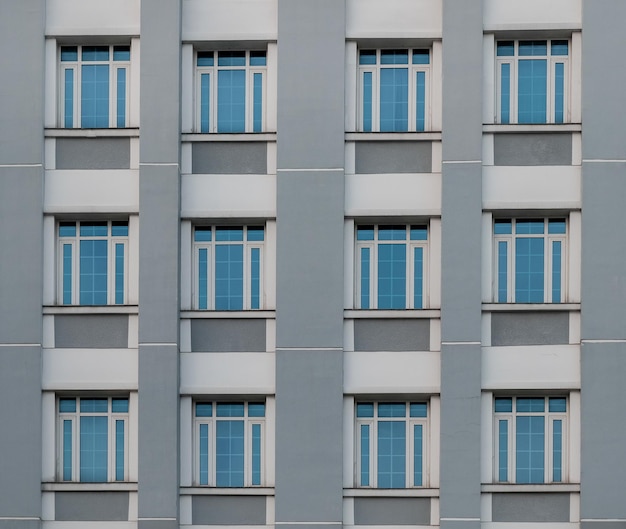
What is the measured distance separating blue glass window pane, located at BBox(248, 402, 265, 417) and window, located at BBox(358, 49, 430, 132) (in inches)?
199

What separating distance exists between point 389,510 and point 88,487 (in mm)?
5040

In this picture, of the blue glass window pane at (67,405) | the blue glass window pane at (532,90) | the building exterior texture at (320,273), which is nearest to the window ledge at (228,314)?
the building exterior texture at (320,273)

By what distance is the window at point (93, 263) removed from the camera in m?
16.4

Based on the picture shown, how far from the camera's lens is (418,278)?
16.3 metres

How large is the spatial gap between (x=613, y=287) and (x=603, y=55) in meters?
3.90

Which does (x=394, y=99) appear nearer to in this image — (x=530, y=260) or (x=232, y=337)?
(x=530, y=260)

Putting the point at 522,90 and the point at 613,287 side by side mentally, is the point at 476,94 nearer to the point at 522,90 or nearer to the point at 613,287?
the point at 522,90

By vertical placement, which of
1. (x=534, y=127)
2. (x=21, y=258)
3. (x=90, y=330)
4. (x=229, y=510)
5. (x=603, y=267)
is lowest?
(x=229, y=510)

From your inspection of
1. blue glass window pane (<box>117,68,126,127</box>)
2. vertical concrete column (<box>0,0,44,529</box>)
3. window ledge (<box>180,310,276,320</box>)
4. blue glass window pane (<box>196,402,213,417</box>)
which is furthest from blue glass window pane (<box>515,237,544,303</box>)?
vertical concrete column (<box>0,0,44,529</box>)

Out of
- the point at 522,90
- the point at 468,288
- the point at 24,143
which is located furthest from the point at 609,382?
the point at 24,143

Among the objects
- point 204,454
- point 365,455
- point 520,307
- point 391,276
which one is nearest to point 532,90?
point 520,307

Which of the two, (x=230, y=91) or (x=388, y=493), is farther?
(x=230, y=91)

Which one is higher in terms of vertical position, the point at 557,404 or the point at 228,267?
the point at 228,267

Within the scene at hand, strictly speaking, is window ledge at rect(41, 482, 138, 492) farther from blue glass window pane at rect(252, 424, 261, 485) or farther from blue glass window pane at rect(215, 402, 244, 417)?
blue glass window pane at rect(252, 424, 261, 485)
